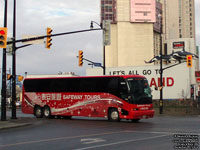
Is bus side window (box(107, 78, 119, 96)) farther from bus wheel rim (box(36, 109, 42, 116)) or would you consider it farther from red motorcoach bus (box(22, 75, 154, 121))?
bus wheel rim (box(36, 109, 42, 116))

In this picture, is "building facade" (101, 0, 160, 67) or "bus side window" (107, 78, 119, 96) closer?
"bus side window" (107, 78, 119, 96)

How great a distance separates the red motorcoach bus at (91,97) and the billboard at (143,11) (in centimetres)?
11397

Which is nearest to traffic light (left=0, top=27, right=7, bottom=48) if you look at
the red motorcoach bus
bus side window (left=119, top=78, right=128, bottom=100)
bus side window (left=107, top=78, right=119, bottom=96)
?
the red motorcoach bus

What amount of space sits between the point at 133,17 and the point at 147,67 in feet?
205

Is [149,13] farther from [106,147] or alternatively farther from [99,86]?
[106,147]

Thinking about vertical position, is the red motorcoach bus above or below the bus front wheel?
above

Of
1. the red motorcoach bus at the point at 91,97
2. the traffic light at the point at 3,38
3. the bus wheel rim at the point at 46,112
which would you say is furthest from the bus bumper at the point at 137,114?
the traffic light at the point at 3,38

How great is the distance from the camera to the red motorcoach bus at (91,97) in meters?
24.9

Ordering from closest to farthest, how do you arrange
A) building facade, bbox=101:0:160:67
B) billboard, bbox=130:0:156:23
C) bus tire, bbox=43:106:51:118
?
bus tire, bbox=43:106:51:118 → billboard, bbox=130:0:156:23 → building facade, bbox=101:0:160:67

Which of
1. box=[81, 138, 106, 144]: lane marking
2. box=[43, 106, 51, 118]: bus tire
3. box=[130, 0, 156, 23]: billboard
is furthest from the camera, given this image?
box=[130, 0, 156, 23]: billboard

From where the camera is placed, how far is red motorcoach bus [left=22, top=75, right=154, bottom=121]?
24859 millimetres

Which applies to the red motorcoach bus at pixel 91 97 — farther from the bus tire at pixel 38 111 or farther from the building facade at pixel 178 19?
the building facade at pixel 178 19

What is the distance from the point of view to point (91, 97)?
1072 inches

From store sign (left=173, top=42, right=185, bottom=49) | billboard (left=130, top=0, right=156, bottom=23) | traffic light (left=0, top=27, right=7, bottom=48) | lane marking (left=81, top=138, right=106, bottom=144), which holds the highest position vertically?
billboard (left=130, top=0, right=156, bottom=23)
